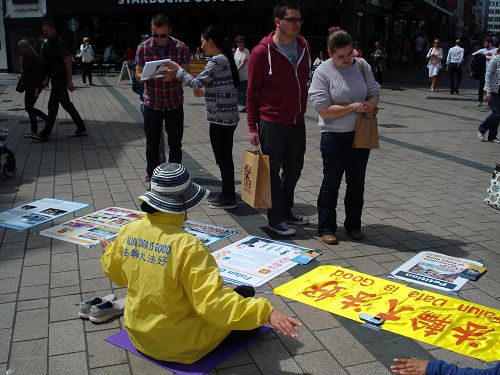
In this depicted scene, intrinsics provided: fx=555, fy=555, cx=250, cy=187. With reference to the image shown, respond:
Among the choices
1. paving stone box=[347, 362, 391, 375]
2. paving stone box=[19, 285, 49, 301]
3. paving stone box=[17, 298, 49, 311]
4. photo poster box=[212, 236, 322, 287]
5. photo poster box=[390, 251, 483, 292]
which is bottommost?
paving stone box=[347, 362, 391, 375]

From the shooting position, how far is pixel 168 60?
18.8 ft

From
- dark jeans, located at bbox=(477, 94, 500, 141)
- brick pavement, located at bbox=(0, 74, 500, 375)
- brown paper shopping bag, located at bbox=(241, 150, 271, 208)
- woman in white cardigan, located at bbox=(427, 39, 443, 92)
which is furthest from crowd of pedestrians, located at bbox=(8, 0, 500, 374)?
woman in white cardigan, located at bbox=(427, 39, 443, 92)

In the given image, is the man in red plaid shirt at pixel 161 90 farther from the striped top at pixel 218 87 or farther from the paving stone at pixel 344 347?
the paving stone at pixel 344 347

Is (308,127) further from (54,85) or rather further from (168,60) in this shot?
(168,60)

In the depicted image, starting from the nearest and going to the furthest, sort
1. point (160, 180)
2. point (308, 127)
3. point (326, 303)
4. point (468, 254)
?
point (160, 180) → point (326, 303) → point (468, 254) → point (308, 127)

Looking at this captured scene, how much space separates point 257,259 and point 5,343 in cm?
194

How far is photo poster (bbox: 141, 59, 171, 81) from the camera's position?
5707mm

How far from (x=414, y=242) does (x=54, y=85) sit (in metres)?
6.88

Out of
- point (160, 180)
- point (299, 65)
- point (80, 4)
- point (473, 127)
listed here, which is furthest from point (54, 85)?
point (80, 4)

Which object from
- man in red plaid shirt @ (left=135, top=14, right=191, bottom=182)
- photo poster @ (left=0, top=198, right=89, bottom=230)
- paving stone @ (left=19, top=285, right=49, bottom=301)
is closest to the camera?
paving stone @ (left=19, top=285, right=49, bottom=301)

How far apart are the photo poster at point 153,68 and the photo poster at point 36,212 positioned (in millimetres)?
1490

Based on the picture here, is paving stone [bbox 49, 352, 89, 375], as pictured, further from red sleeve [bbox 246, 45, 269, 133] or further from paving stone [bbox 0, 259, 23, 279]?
red sleeve [bbox 246, 45, 269, 133]

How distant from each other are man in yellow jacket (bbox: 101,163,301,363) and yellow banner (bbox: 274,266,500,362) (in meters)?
1.06

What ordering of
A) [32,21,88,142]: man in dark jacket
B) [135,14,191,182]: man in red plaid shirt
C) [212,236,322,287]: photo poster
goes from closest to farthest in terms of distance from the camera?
[212,236,322,287]: photo poster, [135,14,191,182]: man in red plaid shirt, [32,21,88,142]: man in dark jacket
